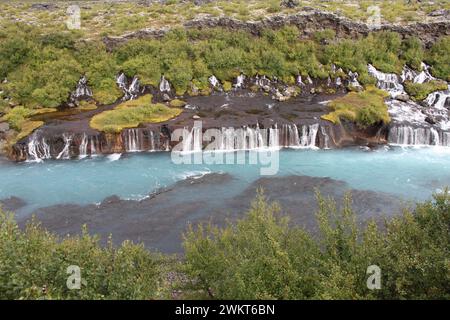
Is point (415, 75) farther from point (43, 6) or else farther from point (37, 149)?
point (43, 6)

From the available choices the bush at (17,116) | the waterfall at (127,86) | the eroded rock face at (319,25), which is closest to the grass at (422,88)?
the eroded rock face at (319,25)

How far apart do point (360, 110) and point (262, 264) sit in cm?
3491

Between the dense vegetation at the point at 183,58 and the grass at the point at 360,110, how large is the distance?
8.30 meters

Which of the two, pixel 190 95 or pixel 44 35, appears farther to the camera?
pixel 44 35

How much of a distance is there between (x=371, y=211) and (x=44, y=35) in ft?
172

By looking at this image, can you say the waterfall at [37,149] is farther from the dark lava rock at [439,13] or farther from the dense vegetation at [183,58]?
the dark lava rock at [439,13]

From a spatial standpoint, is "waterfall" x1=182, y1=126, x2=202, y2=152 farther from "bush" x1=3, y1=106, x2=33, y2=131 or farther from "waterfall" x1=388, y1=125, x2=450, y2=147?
"waterfall" x1=388, y1=125, x2=450, y2=147

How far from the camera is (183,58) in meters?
59.6

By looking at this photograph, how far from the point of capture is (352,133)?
152 feet

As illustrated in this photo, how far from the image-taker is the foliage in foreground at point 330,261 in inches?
583

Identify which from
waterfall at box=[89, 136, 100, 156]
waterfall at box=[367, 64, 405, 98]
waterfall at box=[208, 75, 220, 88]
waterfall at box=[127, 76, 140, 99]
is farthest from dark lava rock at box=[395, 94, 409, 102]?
waterfall at box=[89, 136, 100, 156]

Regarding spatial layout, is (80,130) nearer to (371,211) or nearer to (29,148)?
(29,148)
